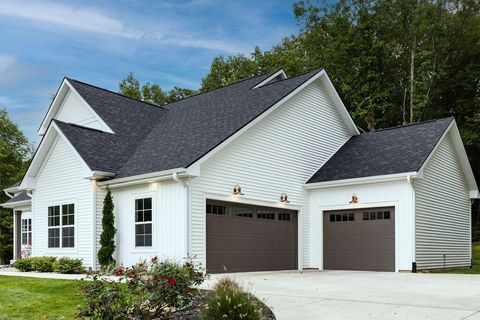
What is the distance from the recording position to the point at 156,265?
8.85 m

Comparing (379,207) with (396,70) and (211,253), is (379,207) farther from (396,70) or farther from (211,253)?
(396,70)

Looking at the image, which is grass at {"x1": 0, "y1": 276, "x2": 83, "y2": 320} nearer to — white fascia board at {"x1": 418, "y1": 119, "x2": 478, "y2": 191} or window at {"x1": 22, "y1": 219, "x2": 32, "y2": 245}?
window at {"x1": 22, "y1": 219, "x2": 32, "y2": 245}

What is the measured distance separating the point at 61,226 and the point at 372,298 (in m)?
12.0

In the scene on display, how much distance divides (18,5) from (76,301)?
13.1m

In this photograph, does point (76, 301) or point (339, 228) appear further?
point (339, 228)

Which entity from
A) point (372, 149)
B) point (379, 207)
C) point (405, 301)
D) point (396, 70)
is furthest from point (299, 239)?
point (396, 70)

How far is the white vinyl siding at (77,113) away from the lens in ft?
67.1

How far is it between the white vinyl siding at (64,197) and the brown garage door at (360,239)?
337 inches

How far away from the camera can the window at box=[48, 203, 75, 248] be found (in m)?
17.8

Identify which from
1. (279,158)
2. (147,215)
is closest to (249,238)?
(279,158)

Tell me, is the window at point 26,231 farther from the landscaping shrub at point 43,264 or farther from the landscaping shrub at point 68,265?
the landscaping shrub at point 68,265

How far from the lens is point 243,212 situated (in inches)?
680

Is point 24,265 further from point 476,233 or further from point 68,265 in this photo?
point 476,233

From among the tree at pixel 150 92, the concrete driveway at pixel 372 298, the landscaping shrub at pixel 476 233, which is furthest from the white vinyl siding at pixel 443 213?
the tree at pixel 150 92
